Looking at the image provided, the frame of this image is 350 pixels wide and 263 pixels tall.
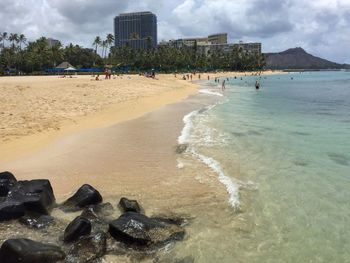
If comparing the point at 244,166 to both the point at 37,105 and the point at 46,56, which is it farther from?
the point at 46,56

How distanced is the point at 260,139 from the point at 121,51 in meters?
120

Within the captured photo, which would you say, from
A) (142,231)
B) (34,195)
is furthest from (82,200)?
(142,231)

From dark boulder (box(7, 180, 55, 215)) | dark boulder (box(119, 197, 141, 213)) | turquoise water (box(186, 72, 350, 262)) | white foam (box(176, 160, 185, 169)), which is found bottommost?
turquoise water (box(186, 72, 350, 262))

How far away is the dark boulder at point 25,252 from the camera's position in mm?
6094

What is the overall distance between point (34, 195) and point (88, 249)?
89.7 inches

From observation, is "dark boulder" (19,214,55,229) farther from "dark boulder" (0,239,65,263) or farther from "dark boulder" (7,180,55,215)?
"dark boulder" (0,239,65,263)

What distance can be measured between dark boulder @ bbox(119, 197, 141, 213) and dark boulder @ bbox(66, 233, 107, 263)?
130 centimetres

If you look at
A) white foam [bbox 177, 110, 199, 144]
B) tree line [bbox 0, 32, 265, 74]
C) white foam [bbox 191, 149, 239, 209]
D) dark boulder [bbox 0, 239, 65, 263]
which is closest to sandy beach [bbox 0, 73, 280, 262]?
white foam [bbox 191, 149, 239, 209]

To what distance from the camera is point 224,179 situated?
11.2 m

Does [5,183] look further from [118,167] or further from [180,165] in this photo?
[180,165]

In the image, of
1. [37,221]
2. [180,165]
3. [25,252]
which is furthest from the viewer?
[180,165]

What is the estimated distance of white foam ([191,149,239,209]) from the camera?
378 inches

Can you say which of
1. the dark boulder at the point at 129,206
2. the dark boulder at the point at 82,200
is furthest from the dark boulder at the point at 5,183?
the dark boulder at the point at 129,206

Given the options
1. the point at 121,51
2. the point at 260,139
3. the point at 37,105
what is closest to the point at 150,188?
the point at 260,139
